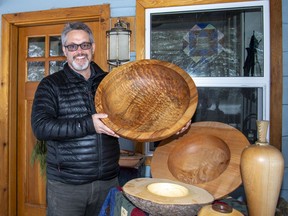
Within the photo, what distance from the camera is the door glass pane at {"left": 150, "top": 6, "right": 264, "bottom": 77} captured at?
174cm

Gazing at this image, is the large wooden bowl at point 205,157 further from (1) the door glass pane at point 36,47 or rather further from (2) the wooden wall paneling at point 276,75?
(1) the door glass pane at point 36,47

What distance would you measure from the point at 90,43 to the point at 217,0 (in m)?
1.02

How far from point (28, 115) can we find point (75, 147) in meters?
1.33

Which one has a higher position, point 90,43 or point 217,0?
point 217,0

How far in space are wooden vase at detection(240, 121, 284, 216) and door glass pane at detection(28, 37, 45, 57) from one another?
2.00 meters

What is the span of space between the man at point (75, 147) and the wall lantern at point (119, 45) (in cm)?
59

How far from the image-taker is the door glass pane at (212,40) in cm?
174

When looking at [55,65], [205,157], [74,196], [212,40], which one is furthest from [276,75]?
[55,65]

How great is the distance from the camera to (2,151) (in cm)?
225

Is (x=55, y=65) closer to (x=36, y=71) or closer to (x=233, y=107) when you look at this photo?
(x=36, y=71)

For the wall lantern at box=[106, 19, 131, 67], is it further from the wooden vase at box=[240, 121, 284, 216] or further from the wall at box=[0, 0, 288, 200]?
the wooden vase at box=[240, 121, 284, 216]

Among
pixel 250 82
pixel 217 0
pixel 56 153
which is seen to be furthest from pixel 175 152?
pixel 217 0

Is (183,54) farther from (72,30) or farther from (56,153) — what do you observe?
(56,153)

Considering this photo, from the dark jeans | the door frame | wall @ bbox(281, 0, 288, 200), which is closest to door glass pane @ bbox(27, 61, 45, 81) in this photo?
the door frame
